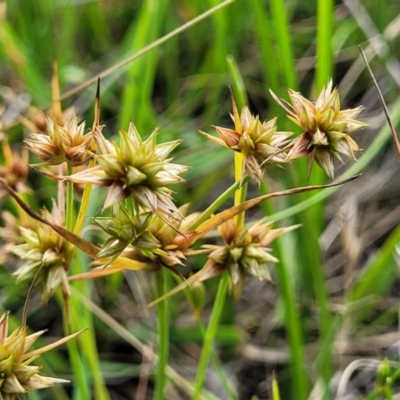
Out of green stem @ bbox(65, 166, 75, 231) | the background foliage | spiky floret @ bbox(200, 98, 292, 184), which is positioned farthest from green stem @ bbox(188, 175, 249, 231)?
the background foliage

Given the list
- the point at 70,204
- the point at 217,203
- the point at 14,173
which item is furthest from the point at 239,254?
the point at 14,173

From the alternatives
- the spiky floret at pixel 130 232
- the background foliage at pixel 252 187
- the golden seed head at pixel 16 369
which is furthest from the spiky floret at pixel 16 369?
the background foliage at pixel 252 187

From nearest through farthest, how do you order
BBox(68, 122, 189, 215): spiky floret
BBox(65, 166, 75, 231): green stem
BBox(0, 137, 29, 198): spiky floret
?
BBox(68, 122, 189, 215): spiky floret, BBox(65, 166, 75, 231): green stem, BBox(0, 137, 29, 198): spiky floret

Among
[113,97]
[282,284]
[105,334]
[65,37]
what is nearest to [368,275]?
[282,284]

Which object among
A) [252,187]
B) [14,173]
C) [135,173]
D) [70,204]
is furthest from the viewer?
[252,187]

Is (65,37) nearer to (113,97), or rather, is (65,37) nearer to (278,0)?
(113,97)

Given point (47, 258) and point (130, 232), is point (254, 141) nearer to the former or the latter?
point (130, 232)

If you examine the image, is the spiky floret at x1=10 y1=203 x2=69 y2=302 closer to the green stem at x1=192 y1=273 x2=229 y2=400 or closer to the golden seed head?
the golden seed head
